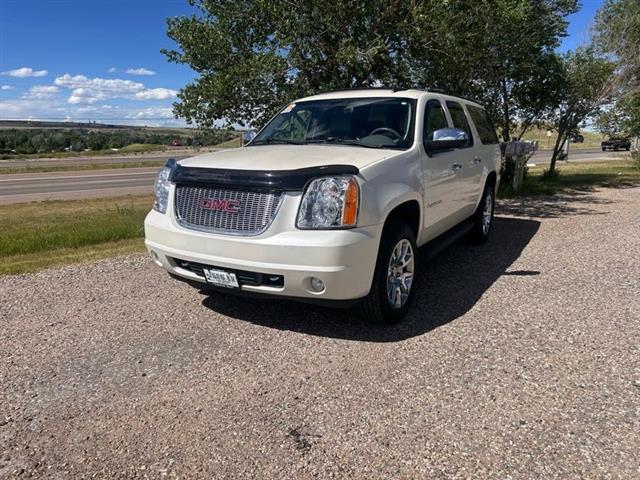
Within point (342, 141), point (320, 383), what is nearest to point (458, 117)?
point (342, 141)

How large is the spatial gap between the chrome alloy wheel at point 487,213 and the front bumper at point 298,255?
3804mm

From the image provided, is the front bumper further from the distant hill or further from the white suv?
the distant hill

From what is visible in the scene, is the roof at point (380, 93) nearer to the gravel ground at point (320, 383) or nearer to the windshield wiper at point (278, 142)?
the windshield wiper at point (278, 142)

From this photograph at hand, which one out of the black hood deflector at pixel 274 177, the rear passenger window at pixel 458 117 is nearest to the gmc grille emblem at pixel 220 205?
the black hood deflector at pixel 274 177

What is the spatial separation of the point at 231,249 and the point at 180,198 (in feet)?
2.50

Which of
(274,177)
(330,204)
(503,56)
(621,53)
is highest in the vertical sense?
(621,53)

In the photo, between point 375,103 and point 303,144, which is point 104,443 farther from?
point 375,103

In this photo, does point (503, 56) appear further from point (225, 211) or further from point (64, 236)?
point (64, 236)

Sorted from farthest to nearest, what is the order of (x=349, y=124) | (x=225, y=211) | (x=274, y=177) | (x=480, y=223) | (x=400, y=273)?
(x=480, y=223), (x=349, y=124), (x=400, y=273), (x=225, y=211), (x=274, y=177)

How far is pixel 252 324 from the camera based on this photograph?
422 centimetres

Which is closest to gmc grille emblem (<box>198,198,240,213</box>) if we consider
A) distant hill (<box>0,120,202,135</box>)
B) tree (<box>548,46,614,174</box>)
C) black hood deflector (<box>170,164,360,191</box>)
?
black hood deflector (<box>170,164,360,191</box>)

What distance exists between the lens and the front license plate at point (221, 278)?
3.69 m

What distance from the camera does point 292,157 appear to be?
13.0ft

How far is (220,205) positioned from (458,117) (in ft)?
11.3
